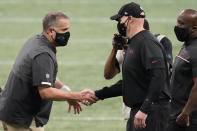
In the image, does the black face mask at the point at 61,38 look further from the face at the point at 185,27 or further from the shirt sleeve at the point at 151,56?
the face at the point at 185,27

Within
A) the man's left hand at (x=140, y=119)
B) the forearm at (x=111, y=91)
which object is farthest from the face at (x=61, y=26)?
the man's left hand at (x=140, y=119)

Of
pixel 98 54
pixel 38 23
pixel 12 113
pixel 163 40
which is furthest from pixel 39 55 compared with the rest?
pixel 38 23

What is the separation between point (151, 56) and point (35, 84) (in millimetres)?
1241

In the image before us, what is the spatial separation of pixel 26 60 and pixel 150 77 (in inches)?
52.5

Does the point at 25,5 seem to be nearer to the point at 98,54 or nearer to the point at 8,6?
the point at 8,6

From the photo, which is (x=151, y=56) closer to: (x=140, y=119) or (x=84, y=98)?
(x=140, y=119)

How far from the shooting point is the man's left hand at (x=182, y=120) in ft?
22.9

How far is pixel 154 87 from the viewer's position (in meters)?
6.53

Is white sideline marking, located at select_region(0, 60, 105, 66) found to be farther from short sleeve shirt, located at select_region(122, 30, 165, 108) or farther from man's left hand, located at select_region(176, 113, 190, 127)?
short sleeve shirt, located at select_region(122, 30, 165, 108)

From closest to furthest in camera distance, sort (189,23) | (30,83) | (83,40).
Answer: (30,83) → (189,23) → (83,40)

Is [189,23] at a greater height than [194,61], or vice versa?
[189,23]

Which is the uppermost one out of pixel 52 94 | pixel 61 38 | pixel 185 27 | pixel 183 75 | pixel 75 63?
pixel 185 27

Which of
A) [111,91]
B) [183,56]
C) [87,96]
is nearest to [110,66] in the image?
[111,91]

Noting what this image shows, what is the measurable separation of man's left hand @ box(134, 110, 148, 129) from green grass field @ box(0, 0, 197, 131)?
337cm
